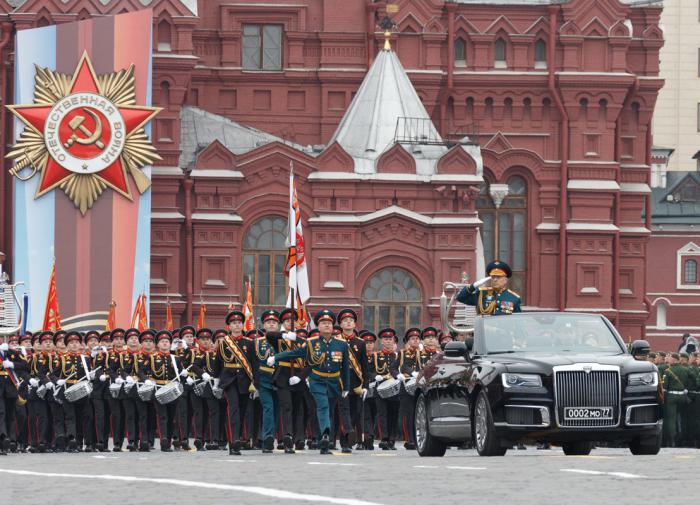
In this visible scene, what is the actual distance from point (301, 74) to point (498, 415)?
3513 centimetres

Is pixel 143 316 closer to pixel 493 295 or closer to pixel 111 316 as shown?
pixel 111 316

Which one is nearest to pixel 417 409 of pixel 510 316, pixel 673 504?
pixel 510 316

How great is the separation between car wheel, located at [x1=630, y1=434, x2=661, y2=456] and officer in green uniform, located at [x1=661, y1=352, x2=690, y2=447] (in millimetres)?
11879

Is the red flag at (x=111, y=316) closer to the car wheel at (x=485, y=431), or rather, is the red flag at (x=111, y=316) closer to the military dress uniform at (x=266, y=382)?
the military dress uniform at (x=266, y=382)

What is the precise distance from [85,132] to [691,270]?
32.2 metres

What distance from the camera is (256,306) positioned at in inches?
1982

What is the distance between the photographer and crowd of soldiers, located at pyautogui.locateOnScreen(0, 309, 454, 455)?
80.5 feet

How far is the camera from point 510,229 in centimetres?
5422

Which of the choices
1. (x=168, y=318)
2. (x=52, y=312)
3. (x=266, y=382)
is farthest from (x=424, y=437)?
(x=168, y=318)

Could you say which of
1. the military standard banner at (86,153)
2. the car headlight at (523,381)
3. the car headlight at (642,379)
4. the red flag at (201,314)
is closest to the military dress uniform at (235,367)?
the car headlight at (523,381)

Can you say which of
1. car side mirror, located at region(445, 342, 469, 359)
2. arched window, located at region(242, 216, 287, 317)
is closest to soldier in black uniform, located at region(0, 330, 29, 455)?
car side mirror, located at region(445, 342, 469, 359)

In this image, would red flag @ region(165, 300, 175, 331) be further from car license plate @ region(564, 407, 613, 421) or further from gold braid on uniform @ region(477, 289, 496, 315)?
car license plate @ region(564, 407, 613, 421)

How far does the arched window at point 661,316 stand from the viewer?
72812 mm

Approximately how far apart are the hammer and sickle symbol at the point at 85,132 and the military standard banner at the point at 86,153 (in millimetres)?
23
